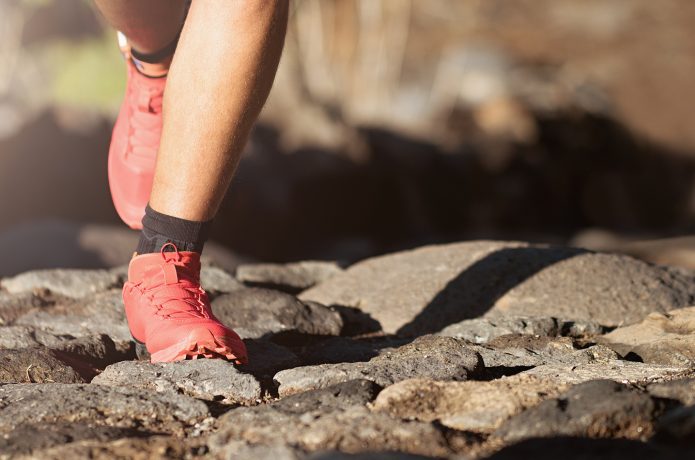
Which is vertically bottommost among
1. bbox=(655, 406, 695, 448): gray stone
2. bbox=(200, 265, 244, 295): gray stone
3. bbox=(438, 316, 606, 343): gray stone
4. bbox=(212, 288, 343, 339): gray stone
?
bbox=(200, 265, 244, 295): gray stone

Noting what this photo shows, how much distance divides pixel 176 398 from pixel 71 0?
10.3 meters

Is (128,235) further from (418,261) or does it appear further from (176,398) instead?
(176,398)

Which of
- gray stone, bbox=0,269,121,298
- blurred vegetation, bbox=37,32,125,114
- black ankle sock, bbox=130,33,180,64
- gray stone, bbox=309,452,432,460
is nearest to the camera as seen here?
gray stone, bbox=309,452,432,460

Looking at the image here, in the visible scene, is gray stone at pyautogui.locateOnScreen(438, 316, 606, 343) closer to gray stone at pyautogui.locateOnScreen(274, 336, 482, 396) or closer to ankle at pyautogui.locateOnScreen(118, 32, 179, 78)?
gray stone at pyautogui.locateOnScreen(274, 336, 482, 396)

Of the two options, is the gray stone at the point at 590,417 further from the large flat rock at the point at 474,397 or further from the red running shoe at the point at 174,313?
the red running shoe at the point at 174,313

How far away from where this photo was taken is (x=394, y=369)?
2020mm

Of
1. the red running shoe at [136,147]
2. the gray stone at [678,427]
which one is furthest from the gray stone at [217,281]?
the gray stone at [678,427]

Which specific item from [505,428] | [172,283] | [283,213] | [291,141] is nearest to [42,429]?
[172,283]

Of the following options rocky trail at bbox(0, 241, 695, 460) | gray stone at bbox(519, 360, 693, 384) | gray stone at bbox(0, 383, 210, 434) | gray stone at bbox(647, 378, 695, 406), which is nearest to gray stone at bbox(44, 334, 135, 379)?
rocky trail at bbox(0, 241, 695, 460)

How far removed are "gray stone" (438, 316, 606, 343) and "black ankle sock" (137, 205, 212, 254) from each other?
68 cm

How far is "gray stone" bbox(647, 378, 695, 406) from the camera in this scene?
1731 millimetres

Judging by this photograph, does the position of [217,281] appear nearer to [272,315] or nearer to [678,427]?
[272,315]

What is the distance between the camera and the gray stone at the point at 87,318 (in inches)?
99.5

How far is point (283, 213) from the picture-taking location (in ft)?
21.8
